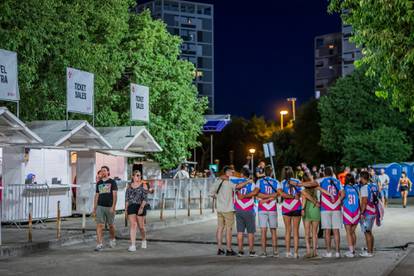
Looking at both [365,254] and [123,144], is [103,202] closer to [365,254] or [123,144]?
[365,254]

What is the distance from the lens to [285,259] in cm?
1457

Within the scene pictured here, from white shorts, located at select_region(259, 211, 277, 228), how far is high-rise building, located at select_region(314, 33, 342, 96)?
439ft

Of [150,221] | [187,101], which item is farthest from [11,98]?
[187,101]

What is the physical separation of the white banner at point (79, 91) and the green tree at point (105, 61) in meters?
4.07

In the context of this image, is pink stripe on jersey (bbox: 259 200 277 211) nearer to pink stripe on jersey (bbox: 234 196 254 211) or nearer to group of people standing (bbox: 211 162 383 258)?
group of people standing (bbox: 211 162 383 258)

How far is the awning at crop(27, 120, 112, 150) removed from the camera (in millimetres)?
22834

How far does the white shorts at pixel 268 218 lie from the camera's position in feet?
48.4

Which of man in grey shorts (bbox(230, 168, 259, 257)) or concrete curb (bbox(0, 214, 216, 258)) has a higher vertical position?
man in grey shorts (bbox(230, 168, 259, 257))

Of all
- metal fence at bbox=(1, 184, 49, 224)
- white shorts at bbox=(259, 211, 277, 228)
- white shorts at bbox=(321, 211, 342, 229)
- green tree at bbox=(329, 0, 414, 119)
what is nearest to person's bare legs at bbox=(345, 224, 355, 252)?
white shorts at bbox=(321, 211, 342, 229)

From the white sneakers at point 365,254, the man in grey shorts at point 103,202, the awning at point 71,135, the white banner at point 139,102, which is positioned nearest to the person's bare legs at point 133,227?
the man in grey shorts at point 103,202

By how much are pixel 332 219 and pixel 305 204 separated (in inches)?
24.4

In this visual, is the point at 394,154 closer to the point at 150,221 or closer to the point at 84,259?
the point at 150,221

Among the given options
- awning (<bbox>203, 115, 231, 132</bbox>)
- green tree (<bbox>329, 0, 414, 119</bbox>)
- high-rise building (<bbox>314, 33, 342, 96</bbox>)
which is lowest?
green tree (<bbox>329, 0, 414, 119</bbox>)

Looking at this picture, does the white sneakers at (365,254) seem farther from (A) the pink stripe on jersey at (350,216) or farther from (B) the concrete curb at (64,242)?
(B) the concrete curb at (64,242)
